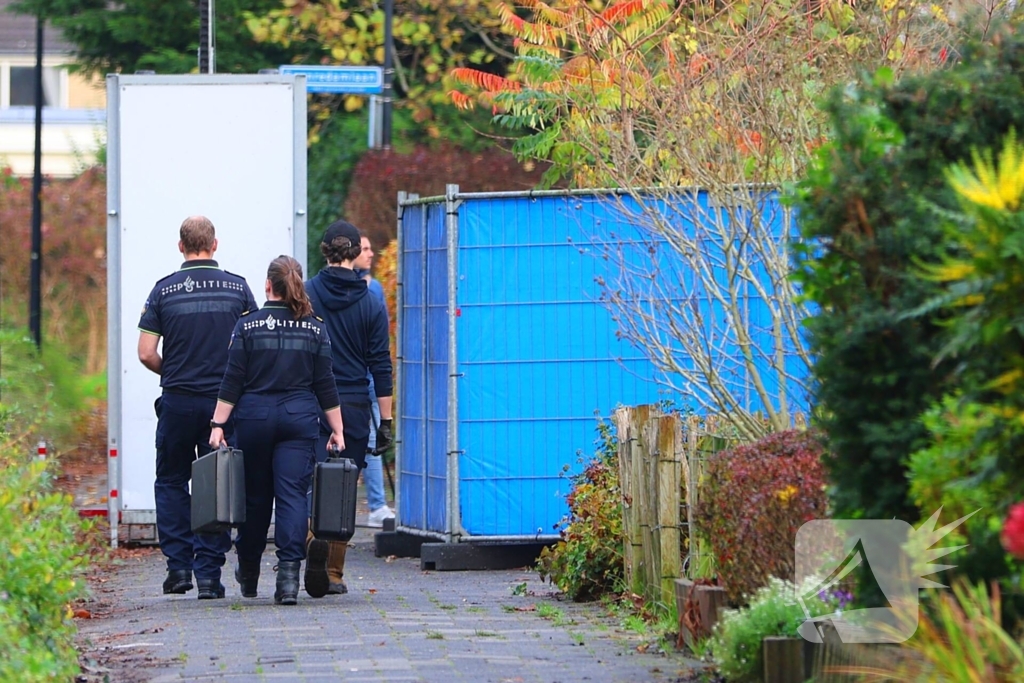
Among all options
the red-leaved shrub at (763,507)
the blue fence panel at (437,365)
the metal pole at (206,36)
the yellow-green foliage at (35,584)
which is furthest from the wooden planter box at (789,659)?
the metal pole at (206,36)

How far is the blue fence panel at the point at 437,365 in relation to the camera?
10.4m

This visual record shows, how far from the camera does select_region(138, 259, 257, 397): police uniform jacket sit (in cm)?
911

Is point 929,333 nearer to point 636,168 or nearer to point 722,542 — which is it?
point 722,542

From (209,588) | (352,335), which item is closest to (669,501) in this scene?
(352,335)

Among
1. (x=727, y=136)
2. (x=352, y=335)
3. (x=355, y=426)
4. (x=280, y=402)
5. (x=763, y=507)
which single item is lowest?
(x=763, y=507)

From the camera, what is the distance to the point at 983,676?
4.09m


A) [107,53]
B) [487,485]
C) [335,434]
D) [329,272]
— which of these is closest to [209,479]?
[335,434]

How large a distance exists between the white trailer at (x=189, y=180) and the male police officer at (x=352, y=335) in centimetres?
197

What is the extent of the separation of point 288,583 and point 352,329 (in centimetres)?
161

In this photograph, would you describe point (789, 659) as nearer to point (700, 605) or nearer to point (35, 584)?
point (700, 605)

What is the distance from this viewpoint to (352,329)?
9469 millimetres

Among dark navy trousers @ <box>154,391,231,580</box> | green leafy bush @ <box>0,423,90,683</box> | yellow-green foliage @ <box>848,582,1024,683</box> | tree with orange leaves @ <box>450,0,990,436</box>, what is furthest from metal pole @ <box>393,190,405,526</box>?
yellow-green foliage @ <box>848,582,1024,683</box>

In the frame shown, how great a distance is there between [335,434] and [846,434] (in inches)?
171

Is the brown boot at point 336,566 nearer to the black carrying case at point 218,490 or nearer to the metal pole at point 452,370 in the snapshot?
the black carrying case at point 218,490
